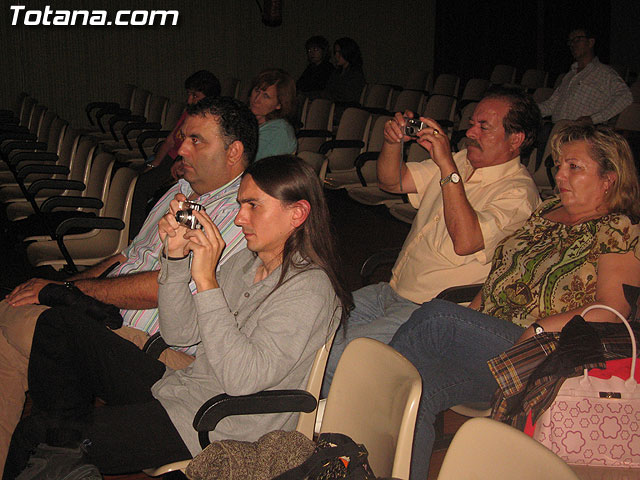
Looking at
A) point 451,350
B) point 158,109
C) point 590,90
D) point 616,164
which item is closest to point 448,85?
point 590,90

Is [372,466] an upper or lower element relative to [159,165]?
lower

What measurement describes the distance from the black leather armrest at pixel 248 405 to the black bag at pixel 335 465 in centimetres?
25

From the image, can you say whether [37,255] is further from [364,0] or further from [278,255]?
[364,0]

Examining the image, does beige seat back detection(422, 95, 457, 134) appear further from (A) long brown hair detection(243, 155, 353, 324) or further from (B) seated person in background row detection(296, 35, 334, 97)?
(A) long brown hair detection(243, 155, 353, 324)

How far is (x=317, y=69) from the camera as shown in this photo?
755 centimetres

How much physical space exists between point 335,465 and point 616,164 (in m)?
1.33

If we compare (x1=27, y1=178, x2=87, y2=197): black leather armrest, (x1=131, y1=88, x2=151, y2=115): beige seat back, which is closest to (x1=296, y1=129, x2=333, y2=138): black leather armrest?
(x1=27, y1=178, x2=87, y2=197): black leather armrest

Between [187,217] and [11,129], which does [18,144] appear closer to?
[11,129]

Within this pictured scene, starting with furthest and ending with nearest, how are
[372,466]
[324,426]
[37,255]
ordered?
[37,255]
[324,426]
[372,466]

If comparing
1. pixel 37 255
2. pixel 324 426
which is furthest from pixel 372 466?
pixel 37 255

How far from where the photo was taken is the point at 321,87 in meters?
7.50

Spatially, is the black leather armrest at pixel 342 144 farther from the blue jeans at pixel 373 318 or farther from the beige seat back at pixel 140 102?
the beige seat back at pixel 140 102

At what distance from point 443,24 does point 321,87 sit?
186 inches

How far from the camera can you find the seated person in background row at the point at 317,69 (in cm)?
738
